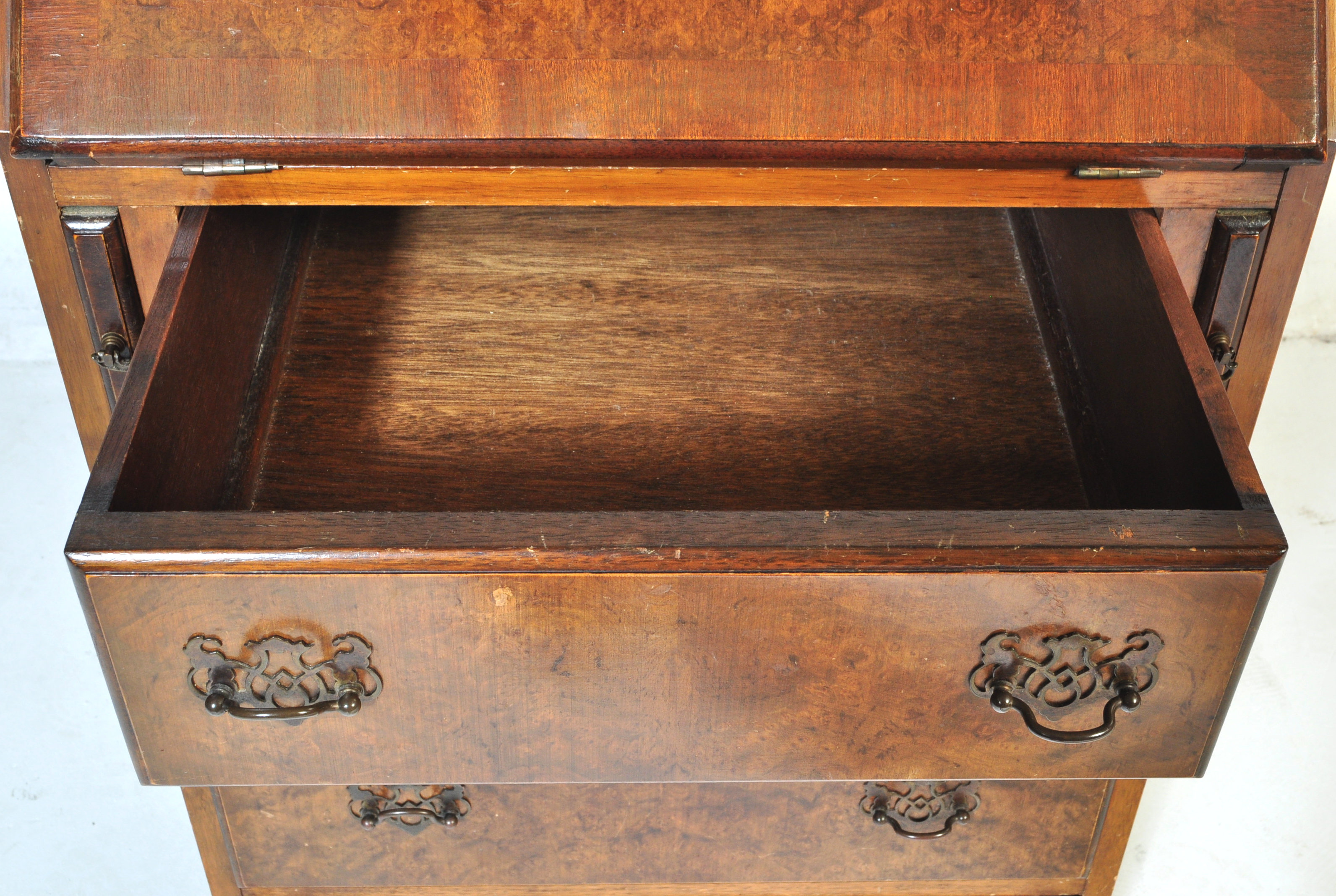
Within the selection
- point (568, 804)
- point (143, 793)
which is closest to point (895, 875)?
point (568, 804)

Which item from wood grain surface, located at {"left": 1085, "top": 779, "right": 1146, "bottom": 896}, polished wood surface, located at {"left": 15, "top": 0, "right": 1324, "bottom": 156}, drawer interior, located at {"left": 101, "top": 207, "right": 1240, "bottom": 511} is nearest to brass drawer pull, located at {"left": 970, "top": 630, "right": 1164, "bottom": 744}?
drawer interior, located at {"left": 101, "top": 207, "right": 1240, "bottom": 511}

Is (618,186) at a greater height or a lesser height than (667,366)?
greater

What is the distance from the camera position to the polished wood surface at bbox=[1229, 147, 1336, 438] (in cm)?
89

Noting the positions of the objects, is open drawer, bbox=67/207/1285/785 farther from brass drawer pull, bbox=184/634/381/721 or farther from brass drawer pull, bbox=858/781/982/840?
brass drawer pull, bbox=858/781/982/840

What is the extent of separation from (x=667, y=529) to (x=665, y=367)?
0.34 meters

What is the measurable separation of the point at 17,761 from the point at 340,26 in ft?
2.75

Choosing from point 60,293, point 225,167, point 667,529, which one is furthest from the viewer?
point 60,293

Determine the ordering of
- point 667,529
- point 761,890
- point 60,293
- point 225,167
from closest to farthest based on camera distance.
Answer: point 667,529
point 225,167
point 60,293
point 761,890

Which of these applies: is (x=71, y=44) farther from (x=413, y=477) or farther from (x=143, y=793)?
(x=143, y=793)

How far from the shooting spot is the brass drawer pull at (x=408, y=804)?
3.14 feet

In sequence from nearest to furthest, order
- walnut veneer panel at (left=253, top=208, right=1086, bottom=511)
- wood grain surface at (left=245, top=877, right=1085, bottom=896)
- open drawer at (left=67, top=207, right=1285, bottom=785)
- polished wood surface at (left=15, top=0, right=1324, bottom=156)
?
open drawer at (left=67, top=207, right=1285, bottom=785) < polished wood surface at (left=15, top=0, right=1324, bottom=156) < walnut veneer panel at (left=253, top=208, right=1086, bottom=511) < wood grain surface at (left=245, top=877, right=1085, bottom=896)

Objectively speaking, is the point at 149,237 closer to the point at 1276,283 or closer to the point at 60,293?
the point at 60,293

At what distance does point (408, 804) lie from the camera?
0.96 metres

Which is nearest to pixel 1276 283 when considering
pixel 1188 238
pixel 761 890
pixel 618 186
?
pixel 1188 238
